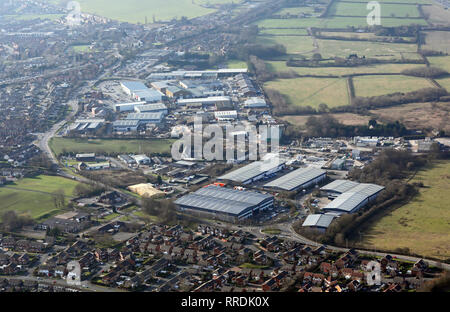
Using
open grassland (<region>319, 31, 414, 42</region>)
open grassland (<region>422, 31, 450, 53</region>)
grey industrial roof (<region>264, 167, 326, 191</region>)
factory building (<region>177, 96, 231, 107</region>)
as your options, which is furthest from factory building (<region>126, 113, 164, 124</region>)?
open grassland (<region>422, 31, 450, 53</region>)

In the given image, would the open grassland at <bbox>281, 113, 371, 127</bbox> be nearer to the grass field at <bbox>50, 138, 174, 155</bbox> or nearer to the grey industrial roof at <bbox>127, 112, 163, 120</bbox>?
the grey industrial roof at <bbox>127, 112, 163, 120</bbox>

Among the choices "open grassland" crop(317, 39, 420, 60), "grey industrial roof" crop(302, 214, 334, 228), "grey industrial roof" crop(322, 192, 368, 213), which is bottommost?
"grey industrial roof" crop(302, 214, 334, 228)

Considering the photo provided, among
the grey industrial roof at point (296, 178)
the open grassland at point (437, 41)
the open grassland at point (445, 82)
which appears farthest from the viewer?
the open grassland at point (437, 41)

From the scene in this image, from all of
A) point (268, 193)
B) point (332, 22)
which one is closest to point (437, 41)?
point (332, 22)

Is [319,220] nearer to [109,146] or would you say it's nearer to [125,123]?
[109,146]

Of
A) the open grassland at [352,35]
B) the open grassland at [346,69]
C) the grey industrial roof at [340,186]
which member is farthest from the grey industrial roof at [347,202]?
the open grassland at [352,35]

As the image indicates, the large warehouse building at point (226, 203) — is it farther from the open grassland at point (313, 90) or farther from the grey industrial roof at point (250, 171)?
the open grassland at point (313, 90)
